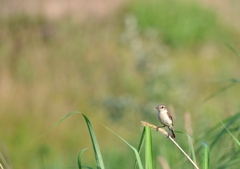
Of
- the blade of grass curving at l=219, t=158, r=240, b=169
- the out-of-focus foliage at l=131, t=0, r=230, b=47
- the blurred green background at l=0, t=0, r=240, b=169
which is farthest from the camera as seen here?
the out-of-focus foliage at l=131, t=0, r=230, b=47

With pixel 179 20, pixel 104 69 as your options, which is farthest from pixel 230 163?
pixel 179 20

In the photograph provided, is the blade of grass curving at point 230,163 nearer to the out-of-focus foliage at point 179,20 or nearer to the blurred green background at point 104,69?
the blurred green background at point 104,69

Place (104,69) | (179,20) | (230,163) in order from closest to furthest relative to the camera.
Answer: (230,163) < (104,69) < (179,20)

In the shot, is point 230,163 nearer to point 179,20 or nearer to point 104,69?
point 104,69

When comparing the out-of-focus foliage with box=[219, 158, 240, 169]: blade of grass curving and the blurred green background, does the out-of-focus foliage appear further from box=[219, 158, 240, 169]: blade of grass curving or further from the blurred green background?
box=[219, 158, 240, 169]: blade of grass curving

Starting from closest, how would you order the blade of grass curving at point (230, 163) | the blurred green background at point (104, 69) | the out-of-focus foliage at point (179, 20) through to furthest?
the blade of grass curving at point (230, 163), the blurred green background at point (104, 69), the out-of-focus foliage at point (179, 20)

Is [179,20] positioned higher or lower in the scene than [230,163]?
lower

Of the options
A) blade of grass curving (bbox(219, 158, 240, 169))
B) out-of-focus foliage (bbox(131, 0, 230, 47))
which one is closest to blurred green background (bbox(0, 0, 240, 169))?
out-of-focus foliage (bbox(131, 0, 230, 47))

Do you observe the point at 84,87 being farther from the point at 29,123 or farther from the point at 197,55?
the point at 197,55

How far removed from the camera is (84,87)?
14.1 metres

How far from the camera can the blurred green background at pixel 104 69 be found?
37.6 feet

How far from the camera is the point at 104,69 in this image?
14695mm

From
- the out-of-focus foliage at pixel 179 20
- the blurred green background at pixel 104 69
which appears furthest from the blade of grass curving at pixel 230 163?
the out-of-focus foliage at pixel 179 20

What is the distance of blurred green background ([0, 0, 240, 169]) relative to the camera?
1145 cm
